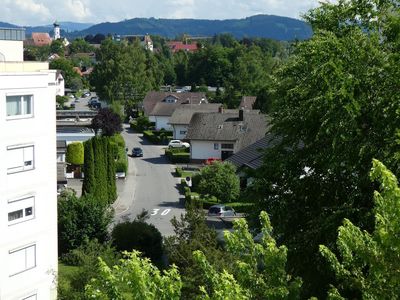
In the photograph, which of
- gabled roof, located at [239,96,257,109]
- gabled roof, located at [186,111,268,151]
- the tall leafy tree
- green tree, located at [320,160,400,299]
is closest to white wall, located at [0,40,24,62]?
the tall leafy tree

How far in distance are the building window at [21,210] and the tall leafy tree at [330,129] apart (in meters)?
8.43

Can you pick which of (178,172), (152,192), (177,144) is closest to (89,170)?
(152,192)

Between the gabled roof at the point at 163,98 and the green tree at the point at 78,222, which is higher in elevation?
the gabled roof at the point at 163,98

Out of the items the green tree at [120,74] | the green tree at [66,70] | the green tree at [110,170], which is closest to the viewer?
the green tree at [110,170]

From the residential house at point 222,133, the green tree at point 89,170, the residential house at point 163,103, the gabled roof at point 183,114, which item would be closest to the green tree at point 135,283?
the green tree at point 89,170

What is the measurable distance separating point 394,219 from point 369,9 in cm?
974

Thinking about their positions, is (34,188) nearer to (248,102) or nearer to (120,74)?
(248,102)

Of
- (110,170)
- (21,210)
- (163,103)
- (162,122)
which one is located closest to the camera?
(21,210)

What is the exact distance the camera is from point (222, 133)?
54.2 metres

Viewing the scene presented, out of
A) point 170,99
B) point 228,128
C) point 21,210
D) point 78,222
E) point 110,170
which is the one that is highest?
point 21,210

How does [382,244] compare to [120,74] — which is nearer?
[382,244]

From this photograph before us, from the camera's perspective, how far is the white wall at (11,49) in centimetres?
2355

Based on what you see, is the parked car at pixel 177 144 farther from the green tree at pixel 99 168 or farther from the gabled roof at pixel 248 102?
the green tree at pixel 99 168

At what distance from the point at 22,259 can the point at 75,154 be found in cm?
2761
